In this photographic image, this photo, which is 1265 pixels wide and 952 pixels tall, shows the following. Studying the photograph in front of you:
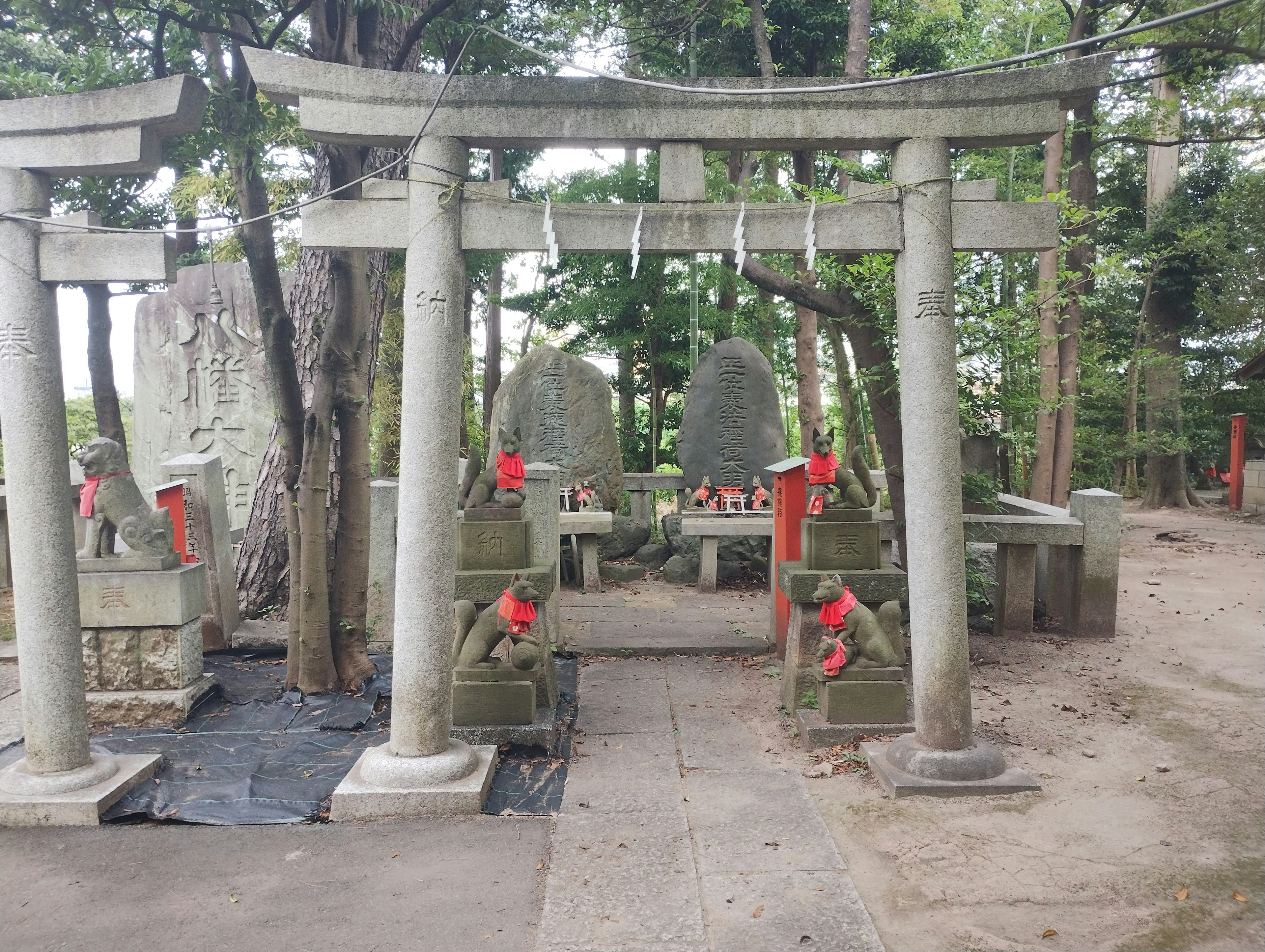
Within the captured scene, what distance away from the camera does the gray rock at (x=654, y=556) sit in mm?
12453

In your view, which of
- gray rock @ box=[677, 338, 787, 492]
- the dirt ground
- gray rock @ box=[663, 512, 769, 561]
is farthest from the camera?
gray rock @ box=[677, 338, 787, 492]

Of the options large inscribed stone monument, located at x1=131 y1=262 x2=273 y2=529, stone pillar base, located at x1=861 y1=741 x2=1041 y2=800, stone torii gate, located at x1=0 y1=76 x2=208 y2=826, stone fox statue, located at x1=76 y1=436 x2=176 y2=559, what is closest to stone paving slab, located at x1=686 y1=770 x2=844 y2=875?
stone pillar base, located at x1=861 y1=741 x2=1041 y2=800

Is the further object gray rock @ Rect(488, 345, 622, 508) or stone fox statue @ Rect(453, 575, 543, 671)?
gray rock @ Rect(488, 345, 622, 508)

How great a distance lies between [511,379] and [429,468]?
822 centimetres

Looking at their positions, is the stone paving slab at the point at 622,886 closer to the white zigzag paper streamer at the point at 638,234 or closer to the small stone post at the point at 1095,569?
the white zigzag paper streamer at the point at 638,234

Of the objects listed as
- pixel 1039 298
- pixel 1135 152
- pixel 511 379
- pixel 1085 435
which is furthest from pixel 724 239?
pixel 1135 152

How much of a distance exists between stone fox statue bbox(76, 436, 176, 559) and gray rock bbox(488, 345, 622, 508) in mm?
6314

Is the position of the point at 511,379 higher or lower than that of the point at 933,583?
higher

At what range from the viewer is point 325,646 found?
6602 millimetres

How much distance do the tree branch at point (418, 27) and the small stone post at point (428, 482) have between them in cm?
241

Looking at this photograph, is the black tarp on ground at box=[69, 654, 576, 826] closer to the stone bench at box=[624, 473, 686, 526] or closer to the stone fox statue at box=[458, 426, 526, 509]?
the stone fox statue at box=[458, 426, 526, 509]

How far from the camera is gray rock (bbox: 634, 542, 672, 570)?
12453 mm

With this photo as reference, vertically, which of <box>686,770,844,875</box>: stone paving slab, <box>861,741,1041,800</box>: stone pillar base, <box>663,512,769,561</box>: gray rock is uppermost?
<box>663,512,769,561</box>: gray rock

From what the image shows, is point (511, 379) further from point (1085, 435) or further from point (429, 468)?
point (1085, 435)
